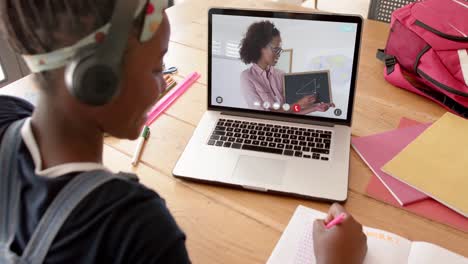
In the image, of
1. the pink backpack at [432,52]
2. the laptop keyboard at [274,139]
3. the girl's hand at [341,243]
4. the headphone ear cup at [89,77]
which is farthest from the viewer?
the pink backpack at [432,52]

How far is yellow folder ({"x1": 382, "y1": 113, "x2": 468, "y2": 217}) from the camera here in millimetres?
818

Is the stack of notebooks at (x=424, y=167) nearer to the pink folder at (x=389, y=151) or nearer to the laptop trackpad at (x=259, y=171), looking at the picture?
the pink folder at (x=389, y=151)

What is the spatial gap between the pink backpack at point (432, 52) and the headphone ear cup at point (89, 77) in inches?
→ 33.0

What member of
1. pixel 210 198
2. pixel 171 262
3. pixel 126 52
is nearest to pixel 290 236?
pixel 210 198

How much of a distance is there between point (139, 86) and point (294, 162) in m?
0.44

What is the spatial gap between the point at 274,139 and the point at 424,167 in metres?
0.30

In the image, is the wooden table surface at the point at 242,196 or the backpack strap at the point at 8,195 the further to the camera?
the wooden table surface at the point at 242,196

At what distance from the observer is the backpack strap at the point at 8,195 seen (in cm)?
50

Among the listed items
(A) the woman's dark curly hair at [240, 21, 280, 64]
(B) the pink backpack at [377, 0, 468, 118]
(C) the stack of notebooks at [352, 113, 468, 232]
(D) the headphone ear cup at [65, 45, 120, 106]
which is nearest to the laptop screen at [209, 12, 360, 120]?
(A) the woman's dark curly hair at [240, 21, 280, 64]

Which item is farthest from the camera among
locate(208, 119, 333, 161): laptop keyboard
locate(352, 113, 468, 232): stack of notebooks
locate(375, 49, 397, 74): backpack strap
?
locate(375, 49, 397, 74): backpack strap

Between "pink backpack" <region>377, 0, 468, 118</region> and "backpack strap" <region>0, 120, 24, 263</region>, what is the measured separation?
910 millimetres

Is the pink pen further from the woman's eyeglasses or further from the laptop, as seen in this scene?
the woman's eyeglasses

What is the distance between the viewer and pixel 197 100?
1103 mm

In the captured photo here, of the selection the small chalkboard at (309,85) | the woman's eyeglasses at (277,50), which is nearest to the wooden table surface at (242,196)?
the small chalkboard at (309,85)
